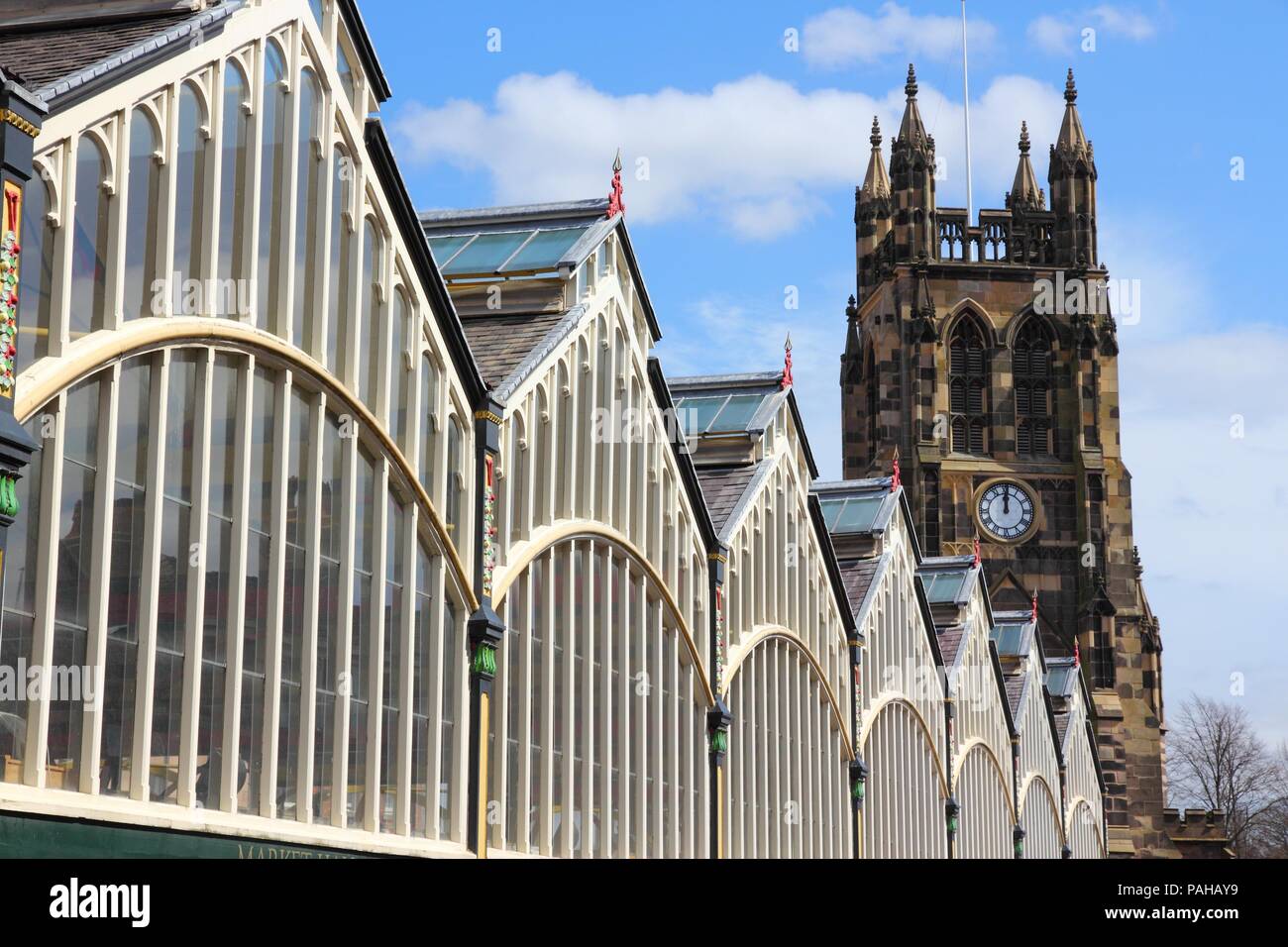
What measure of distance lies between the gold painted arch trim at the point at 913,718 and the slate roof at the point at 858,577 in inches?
103

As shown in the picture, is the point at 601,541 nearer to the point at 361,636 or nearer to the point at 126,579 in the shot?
the point at 361,636

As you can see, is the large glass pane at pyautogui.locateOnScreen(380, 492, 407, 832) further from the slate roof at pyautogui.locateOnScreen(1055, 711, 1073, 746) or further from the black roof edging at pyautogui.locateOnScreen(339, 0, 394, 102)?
the slate roof at pyautogui.locateOnScreen(1055, 711, 1073, 746)

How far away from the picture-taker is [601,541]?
3238cm

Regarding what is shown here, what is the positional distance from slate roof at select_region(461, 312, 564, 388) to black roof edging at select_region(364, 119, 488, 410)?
1116 mm

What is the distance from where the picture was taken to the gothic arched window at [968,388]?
11281 centimetres

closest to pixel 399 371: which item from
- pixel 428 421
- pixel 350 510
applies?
pixel 428 421

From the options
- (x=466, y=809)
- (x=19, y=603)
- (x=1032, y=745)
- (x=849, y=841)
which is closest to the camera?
(x=19, y=603)

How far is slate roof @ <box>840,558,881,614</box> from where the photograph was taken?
50.0 meters

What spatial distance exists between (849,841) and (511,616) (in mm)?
19618

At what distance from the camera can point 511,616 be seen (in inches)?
1137

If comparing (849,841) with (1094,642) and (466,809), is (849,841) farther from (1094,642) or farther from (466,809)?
(1094,642)

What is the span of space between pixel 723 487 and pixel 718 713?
18.8 feet

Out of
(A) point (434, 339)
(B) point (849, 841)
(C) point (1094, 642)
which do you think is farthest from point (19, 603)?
(C) point (1094, 642)

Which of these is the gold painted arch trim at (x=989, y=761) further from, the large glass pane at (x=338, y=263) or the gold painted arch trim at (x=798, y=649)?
the large glass pane at (x=338, y=263)
